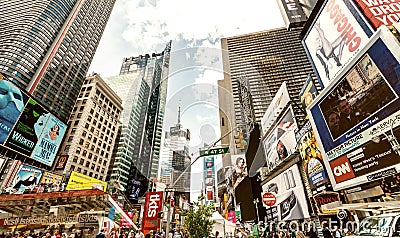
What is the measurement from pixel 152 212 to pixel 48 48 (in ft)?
251

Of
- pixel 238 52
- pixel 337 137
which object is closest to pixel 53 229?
pixel 337 137

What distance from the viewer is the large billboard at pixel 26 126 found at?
18.5 m

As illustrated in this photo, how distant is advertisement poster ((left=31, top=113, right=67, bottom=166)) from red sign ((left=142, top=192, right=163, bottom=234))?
51.9 ft

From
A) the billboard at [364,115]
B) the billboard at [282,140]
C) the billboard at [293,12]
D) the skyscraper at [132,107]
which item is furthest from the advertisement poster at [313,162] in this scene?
the skyscraper at [132,107]

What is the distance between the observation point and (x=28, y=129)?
814 inches

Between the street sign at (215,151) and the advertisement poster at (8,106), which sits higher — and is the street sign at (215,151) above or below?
below

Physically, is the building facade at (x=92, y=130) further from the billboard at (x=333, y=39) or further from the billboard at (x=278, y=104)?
the billboard at (x=333, y=39)

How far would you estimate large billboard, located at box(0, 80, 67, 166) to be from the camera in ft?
60.6

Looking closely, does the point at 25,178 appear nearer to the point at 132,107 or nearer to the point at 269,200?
the point at 269,200

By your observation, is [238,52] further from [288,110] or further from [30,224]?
[30,224]

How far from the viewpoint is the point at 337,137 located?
8.91 metres

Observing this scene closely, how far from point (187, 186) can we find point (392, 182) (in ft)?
32.1

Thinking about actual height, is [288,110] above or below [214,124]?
above

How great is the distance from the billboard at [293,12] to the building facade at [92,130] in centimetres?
5124
